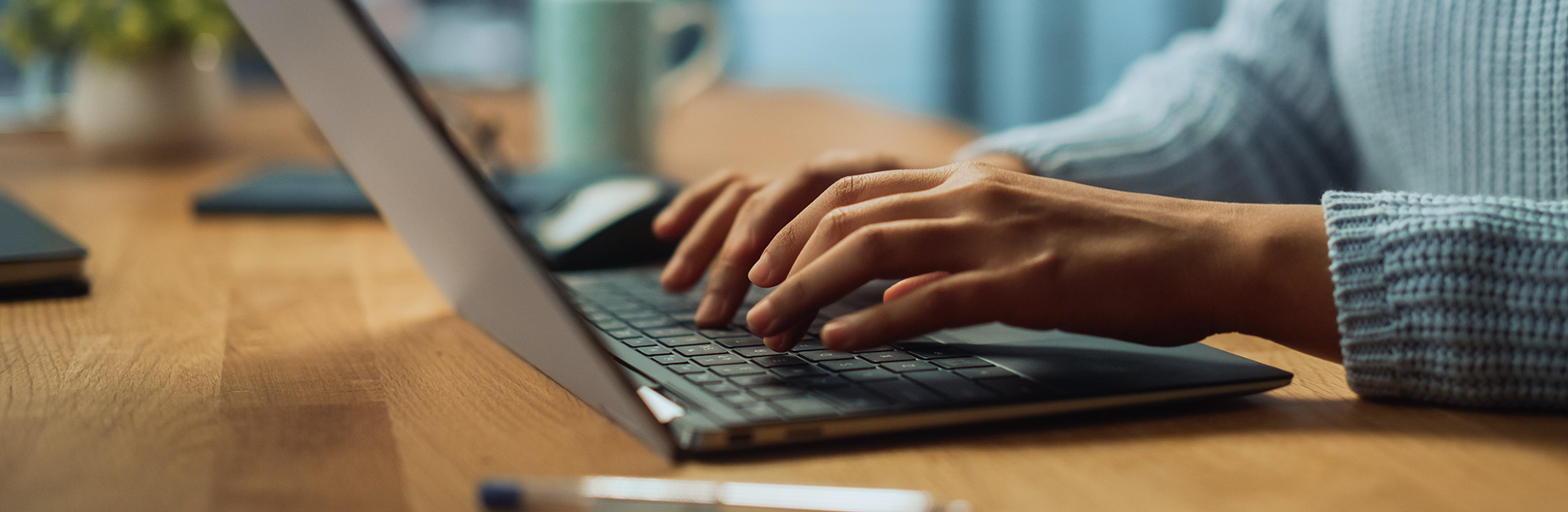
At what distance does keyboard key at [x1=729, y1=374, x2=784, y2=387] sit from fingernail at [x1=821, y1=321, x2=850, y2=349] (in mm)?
25

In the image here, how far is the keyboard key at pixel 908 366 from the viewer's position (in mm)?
439

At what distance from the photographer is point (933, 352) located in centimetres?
47

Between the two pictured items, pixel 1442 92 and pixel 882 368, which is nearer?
pixel 882 368

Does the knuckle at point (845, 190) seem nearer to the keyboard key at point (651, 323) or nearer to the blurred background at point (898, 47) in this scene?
the keyboard key at point (651, 323)

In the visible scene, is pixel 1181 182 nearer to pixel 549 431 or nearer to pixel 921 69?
pixel 549 431

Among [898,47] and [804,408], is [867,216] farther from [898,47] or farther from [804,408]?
[898,47]

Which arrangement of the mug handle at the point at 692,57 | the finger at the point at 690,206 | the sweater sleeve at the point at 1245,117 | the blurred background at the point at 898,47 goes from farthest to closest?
the blurred background at the point at 898,47 → the mug handle at the point at 692,57 → the sweater sleeve at the point at 1245,117 → the finger at the point at 690,206

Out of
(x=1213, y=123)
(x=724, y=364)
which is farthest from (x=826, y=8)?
(x=724, y=364)

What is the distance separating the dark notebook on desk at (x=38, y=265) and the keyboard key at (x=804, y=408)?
467mm

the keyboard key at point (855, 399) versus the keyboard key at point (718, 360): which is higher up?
the keyboard key at point (855, 399)

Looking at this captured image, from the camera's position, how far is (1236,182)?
86 cm

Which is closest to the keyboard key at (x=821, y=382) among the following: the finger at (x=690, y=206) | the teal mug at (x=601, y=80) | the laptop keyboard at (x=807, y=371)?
the laptop keyboard at (x=807, y=371)

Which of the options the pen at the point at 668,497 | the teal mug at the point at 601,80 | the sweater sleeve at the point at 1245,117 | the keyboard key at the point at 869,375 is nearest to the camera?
the pen at the point at 668,497

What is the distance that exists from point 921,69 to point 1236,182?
2.41 m
